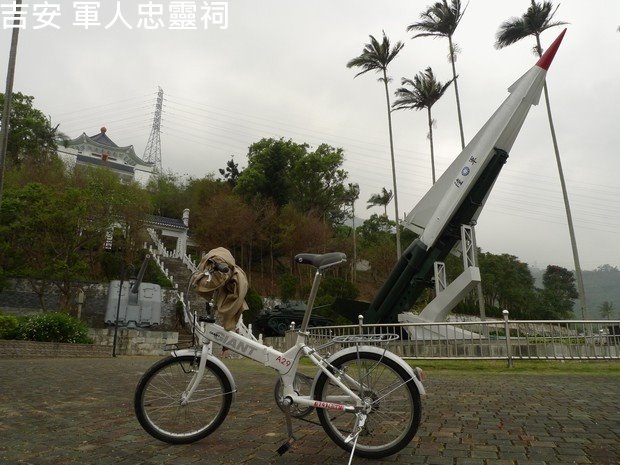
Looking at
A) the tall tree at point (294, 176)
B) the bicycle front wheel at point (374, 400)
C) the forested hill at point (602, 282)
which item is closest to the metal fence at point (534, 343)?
the bicycle front wheel at point (374, 400)

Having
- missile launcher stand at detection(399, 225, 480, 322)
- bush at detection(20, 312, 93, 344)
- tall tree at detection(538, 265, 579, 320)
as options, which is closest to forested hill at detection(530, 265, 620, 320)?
tall tree at detection(538, 265, 579, 320)

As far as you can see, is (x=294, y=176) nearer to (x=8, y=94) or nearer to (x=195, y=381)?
(x=8, y=94)

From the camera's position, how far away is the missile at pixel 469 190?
1430 cm

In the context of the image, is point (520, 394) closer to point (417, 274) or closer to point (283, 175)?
point (417, 274)

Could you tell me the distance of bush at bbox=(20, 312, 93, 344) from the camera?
15.2 metres

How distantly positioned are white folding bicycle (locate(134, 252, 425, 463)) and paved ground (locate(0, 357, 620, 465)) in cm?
14

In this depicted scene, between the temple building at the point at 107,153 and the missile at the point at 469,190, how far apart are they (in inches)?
1658

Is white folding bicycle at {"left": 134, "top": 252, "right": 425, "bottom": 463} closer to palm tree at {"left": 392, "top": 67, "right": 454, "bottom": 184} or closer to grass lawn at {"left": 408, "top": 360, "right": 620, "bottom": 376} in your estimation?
grass lawn at {"left": 408, "top": 360, "right": 620, "bottom": 376}

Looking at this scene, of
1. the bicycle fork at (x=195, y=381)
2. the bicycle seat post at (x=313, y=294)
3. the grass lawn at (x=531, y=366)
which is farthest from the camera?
the grass lawn at (x=531, y=366)

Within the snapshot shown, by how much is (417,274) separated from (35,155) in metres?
31.5

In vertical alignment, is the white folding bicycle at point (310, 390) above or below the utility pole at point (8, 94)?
below

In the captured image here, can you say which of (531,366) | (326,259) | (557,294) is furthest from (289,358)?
(557,294)

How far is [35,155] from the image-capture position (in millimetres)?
33438

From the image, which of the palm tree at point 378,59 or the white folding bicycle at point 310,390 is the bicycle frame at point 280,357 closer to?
the white folding bicycle at point 310,390
